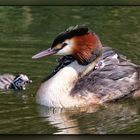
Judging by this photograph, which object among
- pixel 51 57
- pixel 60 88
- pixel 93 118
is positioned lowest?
pixel 93 118

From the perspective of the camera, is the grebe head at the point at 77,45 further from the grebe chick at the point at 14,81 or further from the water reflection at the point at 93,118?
the water reflection at the point at 93,118

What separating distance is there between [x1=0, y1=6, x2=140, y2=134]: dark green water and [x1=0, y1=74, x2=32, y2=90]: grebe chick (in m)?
0.03

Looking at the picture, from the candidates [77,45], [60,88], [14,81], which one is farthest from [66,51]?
[14,81]

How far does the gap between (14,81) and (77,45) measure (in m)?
0.39

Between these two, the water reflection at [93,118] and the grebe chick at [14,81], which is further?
the grebe chick at [14,81]

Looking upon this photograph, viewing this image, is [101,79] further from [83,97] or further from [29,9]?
[29,9]

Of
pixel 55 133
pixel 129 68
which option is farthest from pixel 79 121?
pixel 129 68

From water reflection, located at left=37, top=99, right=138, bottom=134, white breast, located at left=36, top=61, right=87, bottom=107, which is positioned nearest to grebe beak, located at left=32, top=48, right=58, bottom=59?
white breast, located at left=36, top=61, right=87, bottom=107

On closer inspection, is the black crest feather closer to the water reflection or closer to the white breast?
the white breast

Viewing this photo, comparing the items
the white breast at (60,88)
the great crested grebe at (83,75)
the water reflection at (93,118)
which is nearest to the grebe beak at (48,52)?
the great crested grebe at (83,75)

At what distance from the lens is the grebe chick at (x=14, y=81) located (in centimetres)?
441

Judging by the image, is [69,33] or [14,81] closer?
[69,33]

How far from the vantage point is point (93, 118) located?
430cm

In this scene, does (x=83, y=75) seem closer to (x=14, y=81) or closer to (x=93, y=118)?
(x=93, y=118)
